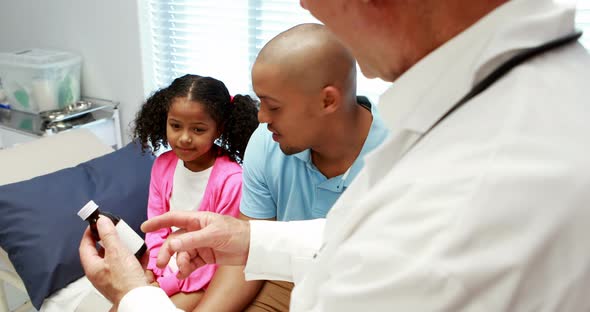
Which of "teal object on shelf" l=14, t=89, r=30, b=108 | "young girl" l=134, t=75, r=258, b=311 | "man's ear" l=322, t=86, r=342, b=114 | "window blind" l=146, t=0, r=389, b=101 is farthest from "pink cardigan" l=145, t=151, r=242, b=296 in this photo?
"teal object on shelf" l=14, t=89, r=30, b=108

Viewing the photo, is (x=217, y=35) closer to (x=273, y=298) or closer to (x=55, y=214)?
(x=55, y=214)

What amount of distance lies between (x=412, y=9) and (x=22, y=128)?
2.49 metres

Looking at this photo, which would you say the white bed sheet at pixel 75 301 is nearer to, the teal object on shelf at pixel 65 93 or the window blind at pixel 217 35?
the window blind at pixel 217 35

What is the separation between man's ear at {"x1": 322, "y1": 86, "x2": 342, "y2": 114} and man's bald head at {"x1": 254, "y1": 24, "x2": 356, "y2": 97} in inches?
0.6

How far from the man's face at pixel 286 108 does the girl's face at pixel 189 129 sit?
1.26 ft

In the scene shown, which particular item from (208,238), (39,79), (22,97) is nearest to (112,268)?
(208,238)

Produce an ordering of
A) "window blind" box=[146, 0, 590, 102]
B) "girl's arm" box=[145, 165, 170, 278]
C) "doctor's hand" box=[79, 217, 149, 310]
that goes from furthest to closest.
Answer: "window blind" box=[146, 0, 590, 102] < "girl's arm" box=[145, 165, 170, 278] < "doctor's hand" box=[79, 217, 149, 310]

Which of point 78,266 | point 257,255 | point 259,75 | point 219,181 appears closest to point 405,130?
point 257,255

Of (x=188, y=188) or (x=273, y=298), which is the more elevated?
(x=188, y=188)

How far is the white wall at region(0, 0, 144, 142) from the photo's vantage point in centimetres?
249

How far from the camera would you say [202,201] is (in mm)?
1708

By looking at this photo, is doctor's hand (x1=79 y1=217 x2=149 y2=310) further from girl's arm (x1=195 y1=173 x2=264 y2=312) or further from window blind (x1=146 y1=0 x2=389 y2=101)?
window blind (x1=146 y1=0 x2=389 y2=101)

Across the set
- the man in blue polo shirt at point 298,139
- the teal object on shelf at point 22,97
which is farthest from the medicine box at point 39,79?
the man in blue polo shirt at point 298,139

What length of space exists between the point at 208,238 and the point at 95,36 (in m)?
2.02
